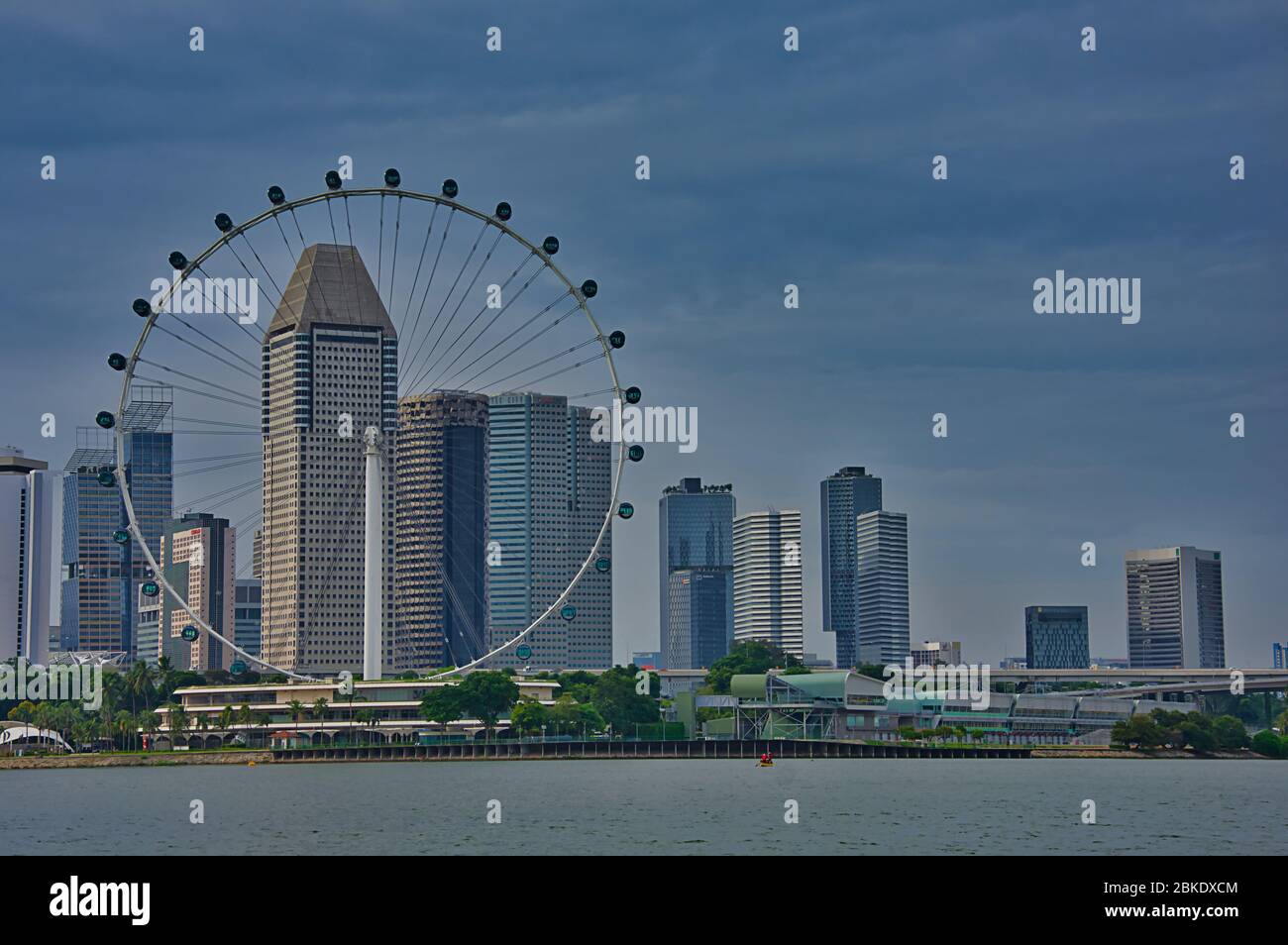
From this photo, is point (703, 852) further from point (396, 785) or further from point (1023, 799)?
point (396, 785)

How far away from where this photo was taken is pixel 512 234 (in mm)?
112938

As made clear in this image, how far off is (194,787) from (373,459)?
116ft

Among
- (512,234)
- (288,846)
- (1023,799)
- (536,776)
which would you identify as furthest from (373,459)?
(288,846)

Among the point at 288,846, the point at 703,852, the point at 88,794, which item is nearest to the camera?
the point at 703,852

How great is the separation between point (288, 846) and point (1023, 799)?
55417mm
